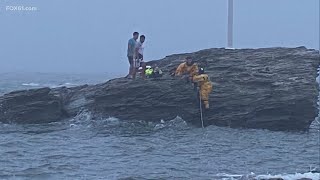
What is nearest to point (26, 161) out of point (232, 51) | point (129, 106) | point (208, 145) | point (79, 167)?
point (79, 167)

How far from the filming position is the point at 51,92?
35156 millimetres

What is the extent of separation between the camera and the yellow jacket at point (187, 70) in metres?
32.0

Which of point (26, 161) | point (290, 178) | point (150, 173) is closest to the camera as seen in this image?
point (290, 178)

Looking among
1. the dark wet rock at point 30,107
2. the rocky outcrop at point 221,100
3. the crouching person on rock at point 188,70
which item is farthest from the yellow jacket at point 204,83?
the dark wet rock at point 30,107

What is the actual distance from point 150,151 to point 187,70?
720 cm

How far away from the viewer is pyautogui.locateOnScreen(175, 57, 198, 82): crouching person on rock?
31931mm

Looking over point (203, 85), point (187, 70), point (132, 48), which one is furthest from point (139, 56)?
point (203, 85)

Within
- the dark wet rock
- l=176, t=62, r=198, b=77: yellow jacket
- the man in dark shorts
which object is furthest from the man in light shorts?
the dark wet rock

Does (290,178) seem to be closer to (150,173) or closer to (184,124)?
(150,173)

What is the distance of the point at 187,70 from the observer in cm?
3219

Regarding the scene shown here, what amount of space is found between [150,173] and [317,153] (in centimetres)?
742

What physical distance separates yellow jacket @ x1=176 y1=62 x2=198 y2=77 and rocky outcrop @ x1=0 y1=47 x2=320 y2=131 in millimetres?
456

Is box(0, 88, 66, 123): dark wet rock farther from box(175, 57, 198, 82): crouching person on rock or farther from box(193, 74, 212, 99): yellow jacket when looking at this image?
box(193, 74, 212, 99): yellow jacket

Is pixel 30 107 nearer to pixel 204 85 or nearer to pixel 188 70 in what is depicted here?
pixel 188 70
